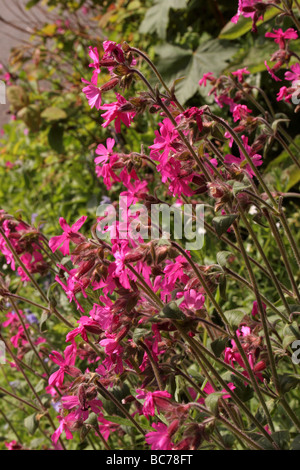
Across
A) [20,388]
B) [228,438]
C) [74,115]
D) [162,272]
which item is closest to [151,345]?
[162,272]

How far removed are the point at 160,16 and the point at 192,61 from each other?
0.29 meters

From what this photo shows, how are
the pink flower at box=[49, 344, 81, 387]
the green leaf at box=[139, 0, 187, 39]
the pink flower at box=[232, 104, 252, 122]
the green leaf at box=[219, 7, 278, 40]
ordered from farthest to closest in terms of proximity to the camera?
the green leaf at box=[139, 0, 187, 39] → the green leaf at box=[219, 7, 278, 40] → the pink flower at box=[232, 104, 252, 122] → the pink flower at box=[49, 344, 81, 387]

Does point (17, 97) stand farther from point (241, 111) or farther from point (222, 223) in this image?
point (222, 223)

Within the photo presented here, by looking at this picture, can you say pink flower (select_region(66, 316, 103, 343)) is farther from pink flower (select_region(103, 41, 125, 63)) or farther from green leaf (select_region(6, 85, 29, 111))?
green leaf (select_region(6, 85, 29, 111))

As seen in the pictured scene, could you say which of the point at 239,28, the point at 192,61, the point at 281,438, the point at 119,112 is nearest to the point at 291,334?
the point at 281,438

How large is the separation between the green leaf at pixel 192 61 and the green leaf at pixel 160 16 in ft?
0.43

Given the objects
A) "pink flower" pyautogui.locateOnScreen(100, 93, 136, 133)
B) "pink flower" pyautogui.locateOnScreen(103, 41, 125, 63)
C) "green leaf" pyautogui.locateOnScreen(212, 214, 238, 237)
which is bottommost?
"green leaf" pyautogui.locateOnScreen(212, 214, 238, 237)

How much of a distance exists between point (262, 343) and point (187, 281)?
23cm

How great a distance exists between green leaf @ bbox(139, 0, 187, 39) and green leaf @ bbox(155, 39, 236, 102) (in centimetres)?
13

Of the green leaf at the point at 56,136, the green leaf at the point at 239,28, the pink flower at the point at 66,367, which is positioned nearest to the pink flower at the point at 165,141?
the pink flower at the point at 66,367

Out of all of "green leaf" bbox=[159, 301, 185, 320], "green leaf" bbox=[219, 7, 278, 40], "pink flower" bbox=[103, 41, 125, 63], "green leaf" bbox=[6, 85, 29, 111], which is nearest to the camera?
"green leaf" bbox=[159, 301, 185, 320]

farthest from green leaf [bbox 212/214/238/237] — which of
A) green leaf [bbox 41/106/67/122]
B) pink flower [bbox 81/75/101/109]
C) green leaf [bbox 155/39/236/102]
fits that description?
green leaf [bbox 41/106/67/122]

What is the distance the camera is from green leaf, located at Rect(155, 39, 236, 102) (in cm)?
311
